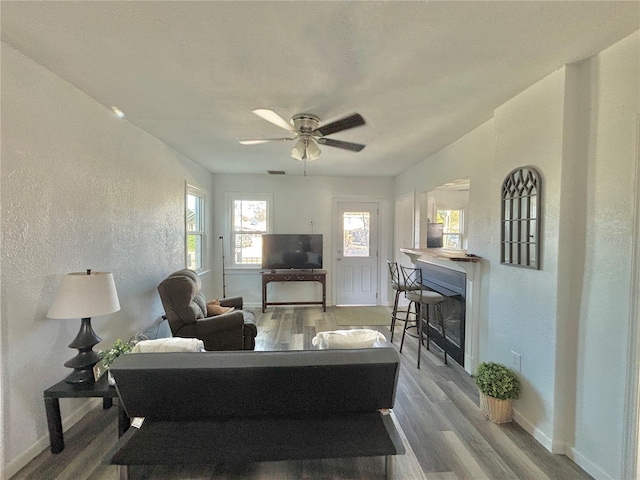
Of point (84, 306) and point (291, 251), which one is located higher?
point (291, 251)

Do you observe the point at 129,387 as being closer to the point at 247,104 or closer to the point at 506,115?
the point at 247,104

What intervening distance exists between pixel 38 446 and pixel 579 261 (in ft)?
11.7

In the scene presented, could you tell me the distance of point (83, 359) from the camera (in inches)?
74.5

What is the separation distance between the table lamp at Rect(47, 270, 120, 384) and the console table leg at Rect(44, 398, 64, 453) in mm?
133

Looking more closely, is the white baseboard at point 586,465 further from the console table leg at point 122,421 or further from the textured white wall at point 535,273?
the console table leg at point 122,421

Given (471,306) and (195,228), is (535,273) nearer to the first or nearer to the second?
(471,306)

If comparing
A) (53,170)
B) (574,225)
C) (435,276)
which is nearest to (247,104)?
(53,170)

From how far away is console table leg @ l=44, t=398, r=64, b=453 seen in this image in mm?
1787

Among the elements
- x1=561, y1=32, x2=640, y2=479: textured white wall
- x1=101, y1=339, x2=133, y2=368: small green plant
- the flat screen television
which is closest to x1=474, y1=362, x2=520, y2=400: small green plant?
x1=561, y1=32, x2=640, y2=479: textured white wall

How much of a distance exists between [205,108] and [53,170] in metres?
1.15

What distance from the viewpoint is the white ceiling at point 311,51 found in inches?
53.2

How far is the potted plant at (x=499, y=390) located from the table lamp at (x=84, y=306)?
273cm

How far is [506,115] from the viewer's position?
2295 millimetres

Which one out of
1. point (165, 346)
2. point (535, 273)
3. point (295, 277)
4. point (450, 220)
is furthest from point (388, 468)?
point (450, 220)
